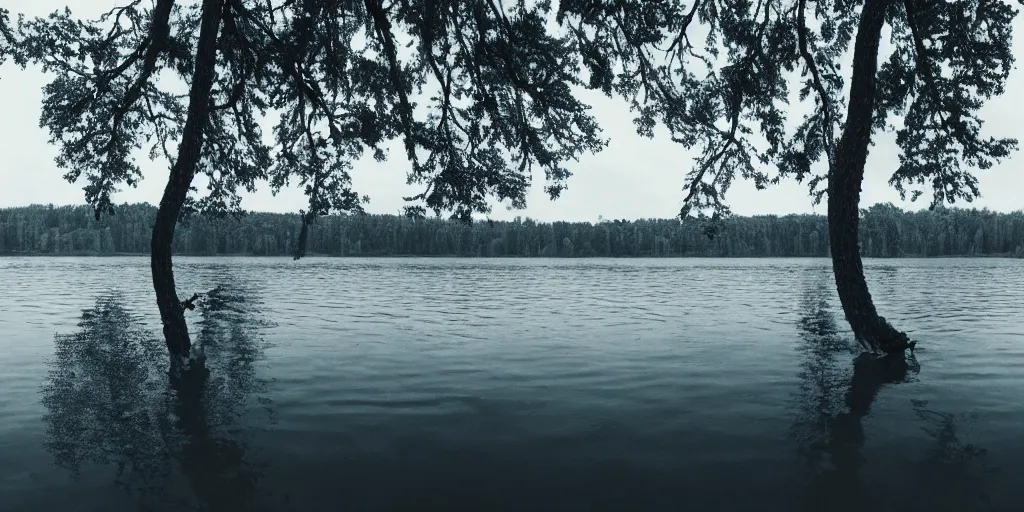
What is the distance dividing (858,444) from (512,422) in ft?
17.4

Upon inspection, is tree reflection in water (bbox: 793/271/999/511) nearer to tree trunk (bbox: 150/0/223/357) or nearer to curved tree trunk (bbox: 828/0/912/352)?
curved tree trunk (bbox: 828/0/912/352)

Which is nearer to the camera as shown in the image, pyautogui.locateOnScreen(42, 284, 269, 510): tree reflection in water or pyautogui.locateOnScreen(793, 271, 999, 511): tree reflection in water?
pyautogui.locateOnScreen(793, 271, 999, 511): tree reflection in water

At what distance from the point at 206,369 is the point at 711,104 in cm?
1607

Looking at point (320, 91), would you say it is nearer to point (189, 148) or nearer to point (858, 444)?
point (189, 148)

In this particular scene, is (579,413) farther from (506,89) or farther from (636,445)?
(506,89)

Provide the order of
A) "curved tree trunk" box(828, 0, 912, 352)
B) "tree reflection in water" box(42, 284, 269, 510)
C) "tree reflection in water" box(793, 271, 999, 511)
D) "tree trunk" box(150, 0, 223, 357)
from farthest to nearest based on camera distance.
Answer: "curved tree trunk" box(828, 0, 912, 352)
"tree trunk" box(150, 0, 223, 357)
"tree reflection in water" box(42, 284, 269, 510)
"tree reflection in water" box(793, 271, 999, 511)

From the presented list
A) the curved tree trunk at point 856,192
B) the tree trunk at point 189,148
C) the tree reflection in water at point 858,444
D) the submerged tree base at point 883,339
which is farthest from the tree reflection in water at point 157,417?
the submerged tree base at point 883,339

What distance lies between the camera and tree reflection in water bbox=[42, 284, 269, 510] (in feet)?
29.0

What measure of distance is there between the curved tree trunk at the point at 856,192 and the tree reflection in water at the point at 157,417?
13432mm

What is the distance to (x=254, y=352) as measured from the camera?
2038 cm

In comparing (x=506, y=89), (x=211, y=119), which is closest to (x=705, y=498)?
(x=506, y=89)

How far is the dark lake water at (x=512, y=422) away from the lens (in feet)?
28.1

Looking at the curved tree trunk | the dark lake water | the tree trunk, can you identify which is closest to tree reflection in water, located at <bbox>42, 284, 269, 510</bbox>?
the dark lake water

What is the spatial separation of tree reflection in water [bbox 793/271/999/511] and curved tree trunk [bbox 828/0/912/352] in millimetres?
1018
